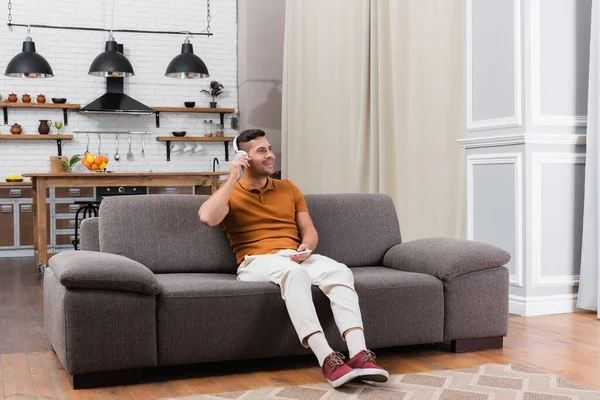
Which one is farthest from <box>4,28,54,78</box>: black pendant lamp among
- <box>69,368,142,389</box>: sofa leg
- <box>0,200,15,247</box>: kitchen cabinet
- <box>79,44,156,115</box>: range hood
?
<box>69,368,142,389</box>: sofa leg

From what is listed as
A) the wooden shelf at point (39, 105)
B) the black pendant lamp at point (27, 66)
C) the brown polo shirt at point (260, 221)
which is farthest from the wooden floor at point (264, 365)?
the wooden shelf at point (39, 105)

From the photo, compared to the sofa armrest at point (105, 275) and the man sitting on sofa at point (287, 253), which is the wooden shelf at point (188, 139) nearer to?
the man sitting on sofa at point (287, 253)

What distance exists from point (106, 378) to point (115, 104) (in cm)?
612

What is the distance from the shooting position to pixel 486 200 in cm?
456

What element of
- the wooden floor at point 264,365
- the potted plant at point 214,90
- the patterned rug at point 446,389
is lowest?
the wooden floor at point 264,365

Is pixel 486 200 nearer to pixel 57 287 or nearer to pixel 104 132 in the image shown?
pixel 57 287

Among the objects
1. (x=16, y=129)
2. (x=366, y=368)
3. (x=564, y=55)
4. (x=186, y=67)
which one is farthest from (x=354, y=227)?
(x=16, y=129)

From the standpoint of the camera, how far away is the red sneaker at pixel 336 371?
2.59 metres

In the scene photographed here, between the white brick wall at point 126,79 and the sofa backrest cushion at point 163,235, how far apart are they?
558 centimetres

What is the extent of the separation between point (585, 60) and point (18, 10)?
21.1ft

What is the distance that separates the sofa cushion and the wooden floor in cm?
9

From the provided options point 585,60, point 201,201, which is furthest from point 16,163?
point 585,60

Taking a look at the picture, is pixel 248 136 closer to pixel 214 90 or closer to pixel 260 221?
pixel 260 221

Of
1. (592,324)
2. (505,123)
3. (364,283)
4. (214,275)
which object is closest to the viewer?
(364,283)
